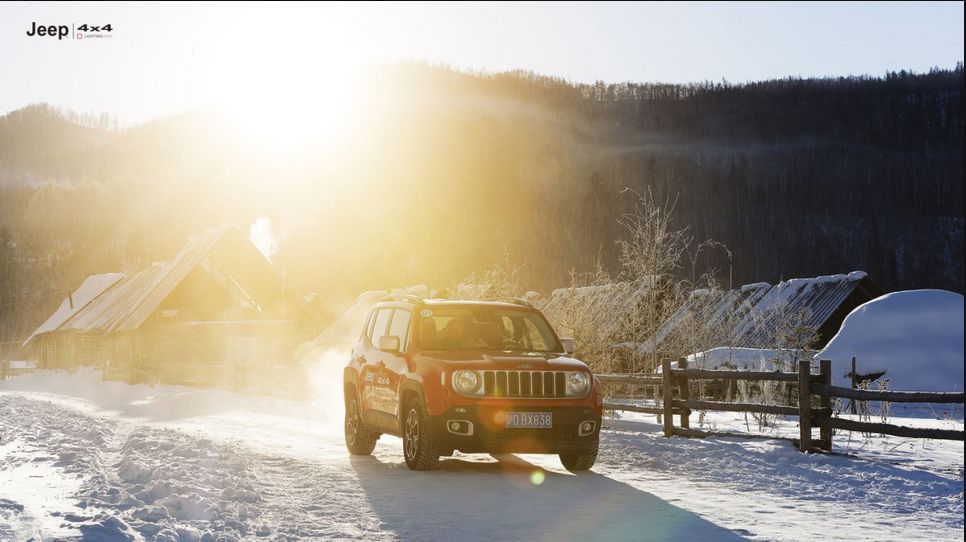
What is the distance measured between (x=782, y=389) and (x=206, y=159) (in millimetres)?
161816

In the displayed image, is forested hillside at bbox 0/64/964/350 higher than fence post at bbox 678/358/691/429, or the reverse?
forested hillside at bbox 0/64/964/350

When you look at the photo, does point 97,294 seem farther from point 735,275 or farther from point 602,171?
point 602,171

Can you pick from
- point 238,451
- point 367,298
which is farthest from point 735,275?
point 238,451

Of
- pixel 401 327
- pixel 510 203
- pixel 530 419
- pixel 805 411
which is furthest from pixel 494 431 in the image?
pixel 510 203

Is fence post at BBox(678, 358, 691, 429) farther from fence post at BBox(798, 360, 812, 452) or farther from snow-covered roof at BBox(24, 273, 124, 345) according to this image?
snow-covered roof at BBox(24, 273, 124, 345)

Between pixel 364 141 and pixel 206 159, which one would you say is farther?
pixel 364 141

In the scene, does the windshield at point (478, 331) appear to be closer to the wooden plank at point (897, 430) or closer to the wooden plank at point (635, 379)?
the wooden plank at point (897, 430)

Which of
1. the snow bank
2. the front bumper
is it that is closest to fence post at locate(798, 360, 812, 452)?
the front bumper

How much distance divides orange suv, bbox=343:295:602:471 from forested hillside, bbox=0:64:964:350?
340 ft

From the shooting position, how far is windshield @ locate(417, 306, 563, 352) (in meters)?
14.2

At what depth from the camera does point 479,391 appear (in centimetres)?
1302

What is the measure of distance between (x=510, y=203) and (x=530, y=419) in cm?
17138

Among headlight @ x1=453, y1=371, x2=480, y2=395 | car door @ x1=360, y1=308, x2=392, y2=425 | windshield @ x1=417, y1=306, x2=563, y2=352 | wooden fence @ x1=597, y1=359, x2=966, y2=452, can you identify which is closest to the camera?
headlight @ x1=453, y1=371, x2=480, y2=395

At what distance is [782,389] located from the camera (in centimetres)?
2645
